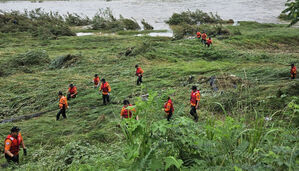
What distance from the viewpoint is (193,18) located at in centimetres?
4312

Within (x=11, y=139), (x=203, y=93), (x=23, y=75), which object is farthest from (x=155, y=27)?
(x=11, y=139)

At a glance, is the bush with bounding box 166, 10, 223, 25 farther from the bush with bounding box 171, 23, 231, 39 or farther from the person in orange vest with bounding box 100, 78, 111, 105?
the person in orange vest with bounding box 100, 78, 111, 105

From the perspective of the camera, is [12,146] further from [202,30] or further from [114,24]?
[114,24]

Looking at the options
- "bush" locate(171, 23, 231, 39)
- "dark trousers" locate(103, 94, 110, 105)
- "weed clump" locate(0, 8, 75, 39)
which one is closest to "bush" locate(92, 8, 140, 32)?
"weed clump" locate(0, 8, 75, 39)

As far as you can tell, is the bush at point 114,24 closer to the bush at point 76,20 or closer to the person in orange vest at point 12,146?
the bush at point 76,20

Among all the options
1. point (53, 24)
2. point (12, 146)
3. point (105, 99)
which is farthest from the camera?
point (53, 24)

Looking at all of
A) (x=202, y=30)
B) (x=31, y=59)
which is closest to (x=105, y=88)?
(x=31, y=59)

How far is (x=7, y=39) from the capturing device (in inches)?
1252

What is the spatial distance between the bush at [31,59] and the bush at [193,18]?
25053 mm

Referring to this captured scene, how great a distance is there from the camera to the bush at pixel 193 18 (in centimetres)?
4209

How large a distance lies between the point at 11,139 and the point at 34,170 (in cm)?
200

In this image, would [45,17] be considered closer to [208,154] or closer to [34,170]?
[34,170]

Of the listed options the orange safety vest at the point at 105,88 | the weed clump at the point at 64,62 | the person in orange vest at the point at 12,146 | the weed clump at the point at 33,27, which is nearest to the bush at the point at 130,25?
the weed clump at the point at 33,27

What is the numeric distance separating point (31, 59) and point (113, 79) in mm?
9991
